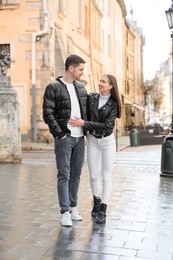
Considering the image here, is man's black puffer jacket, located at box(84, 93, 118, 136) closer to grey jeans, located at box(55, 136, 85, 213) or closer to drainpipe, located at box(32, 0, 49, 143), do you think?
grey jeans, located at box(55, 136, 85, 213)

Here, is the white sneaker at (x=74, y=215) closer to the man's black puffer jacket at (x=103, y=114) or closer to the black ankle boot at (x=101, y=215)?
the black ankle boot at (x=101, y=215)

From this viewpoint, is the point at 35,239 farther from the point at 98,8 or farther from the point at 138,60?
the point at 138,60

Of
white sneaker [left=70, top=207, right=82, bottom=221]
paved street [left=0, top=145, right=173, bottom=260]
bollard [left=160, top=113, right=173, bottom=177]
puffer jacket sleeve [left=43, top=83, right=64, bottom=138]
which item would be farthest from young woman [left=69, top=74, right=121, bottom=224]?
bollard [left=160, top=113, right=173, bottom=177]

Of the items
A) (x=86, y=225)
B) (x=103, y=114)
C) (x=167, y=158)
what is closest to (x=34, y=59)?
(x=167, y=158)

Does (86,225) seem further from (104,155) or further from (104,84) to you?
(104,84)

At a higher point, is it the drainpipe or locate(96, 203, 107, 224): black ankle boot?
the drainpipe

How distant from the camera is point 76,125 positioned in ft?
17.5

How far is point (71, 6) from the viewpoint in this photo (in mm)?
26047

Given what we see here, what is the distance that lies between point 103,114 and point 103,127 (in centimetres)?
16

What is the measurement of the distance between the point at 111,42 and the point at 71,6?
14600mm

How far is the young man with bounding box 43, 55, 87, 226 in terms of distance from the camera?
5.29m

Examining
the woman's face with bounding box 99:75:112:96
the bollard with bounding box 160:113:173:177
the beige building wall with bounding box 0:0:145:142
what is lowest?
the bollard with bounding box 160:113:173:177

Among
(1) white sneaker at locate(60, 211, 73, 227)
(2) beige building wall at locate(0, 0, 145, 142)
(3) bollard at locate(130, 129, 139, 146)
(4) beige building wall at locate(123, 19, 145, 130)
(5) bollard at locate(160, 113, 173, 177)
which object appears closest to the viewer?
(1) white sneaker at locate(60, 211, 73, 227)

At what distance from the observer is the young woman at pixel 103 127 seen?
18.1 ft
